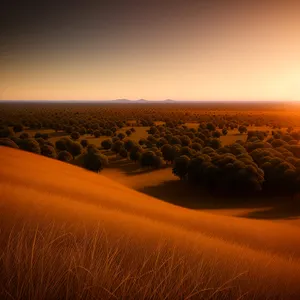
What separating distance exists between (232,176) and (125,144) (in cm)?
2048

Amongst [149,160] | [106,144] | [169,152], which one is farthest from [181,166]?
[106,144]

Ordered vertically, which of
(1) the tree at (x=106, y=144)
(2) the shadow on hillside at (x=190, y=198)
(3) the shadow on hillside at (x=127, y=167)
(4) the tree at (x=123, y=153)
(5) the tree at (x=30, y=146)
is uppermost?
(5) the tree at (x=30, y=146)

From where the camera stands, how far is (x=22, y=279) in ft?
6.97

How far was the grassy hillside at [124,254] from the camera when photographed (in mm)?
2184

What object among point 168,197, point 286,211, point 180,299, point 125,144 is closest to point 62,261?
point 180,299

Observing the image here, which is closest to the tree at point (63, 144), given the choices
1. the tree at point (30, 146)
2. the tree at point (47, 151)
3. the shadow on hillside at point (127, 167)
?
the tree at point (47, 151)

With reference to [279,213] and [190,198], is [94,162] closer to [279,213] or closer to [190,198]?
[190,198]

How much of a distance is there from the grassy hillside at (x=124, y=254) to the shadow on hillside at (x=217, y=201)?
12.1 meters

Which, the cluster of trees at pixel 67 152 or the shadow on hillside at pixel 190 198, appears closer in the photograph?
the shadow on hillside at pixel 190 198

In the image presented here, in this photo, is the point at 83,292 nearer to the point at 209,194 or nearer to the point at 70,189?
the point at 70,189

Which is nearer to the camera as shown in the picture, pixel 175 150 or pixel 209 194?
pixel 209 194

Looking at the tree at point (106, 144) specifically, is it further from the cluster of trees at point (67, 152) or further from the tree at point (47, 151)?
the tree at point (47, 151)

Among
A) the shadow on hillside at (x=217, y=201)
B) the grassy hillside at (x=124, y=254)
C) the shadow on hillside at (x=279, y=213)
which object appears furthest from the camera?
the shadow on hillside at (x=217, y=201)

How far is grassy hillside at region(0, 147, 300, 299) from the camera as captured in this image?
7.16 ft
